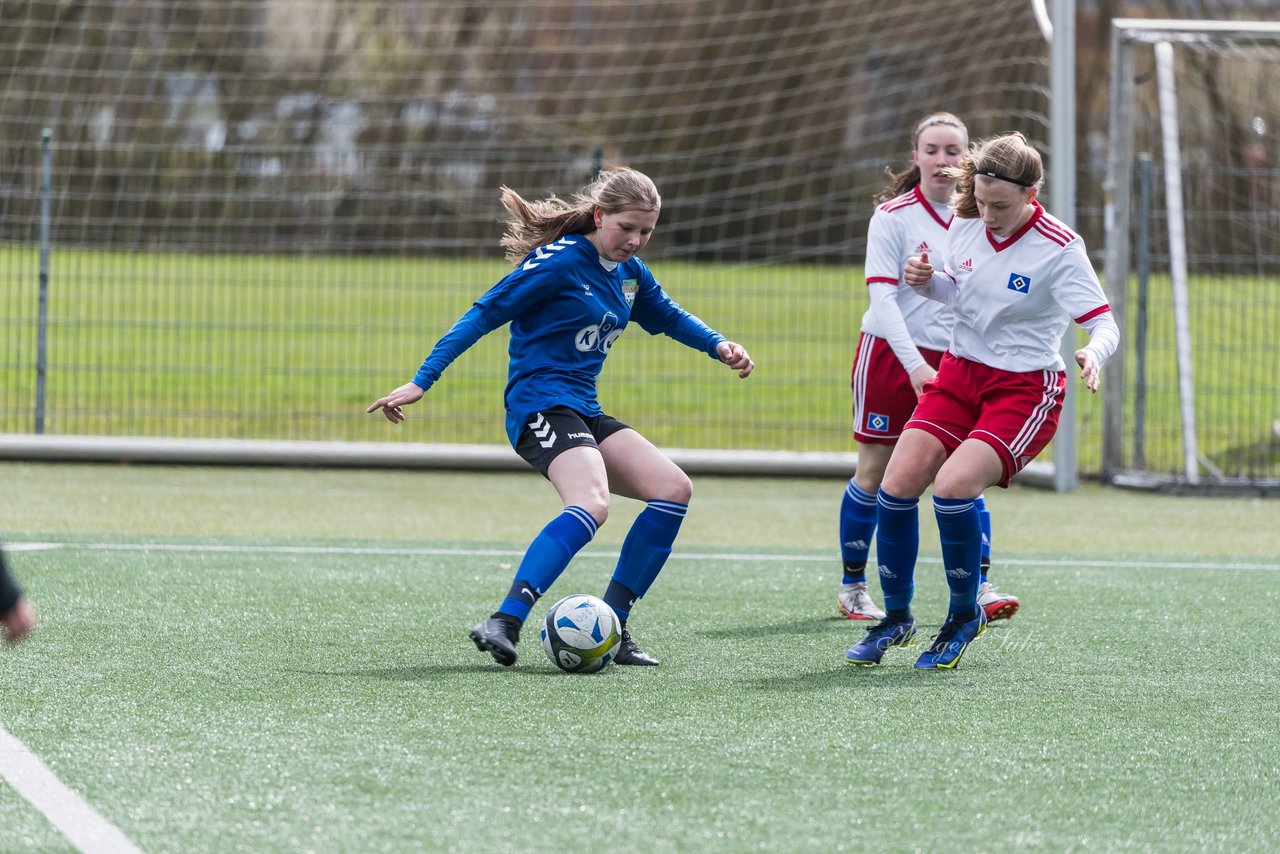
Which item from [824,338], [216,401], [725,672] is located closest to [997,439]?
[725,672]

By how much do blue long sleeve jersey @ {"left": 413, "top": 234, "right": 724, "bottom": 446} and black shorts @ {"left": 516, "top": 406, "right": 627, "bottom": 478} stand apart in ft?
0.09

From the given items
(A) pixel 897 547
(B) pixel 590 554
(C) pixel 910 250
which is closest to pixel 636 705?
(A) pixel 897 547

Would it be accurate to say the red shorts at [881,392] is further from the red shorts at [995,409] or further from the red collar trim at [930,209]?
the red shorts at [995,409]

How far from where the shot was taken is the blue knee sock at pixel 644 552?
213 inches

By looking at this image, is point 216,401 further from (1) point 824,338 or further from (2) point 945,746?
(2) point 945,746

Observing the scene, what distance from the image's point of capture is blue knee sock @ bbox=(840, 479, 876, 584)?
6.45 m

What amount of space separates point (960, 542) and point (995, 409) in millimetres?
438

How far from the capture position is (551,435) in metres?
5.32

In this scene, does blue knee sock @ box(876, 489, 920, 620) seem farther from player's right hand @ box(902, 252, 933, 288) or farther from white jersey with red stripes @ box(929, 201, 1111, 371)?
player's right hand @ box(902, 252, 933, 288)

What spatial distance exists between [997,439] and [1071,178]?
5.27 metres

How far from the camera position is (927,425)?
214 inches

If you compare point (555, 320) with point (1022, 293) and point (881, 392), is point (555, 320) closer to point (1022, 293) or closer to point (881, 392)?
point (1022, 293)

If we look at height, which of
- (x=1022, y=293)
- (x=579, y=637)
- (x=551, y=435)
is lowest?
(x=579, y=637)

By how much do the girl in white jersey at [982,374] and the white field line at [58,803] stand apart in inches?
102
